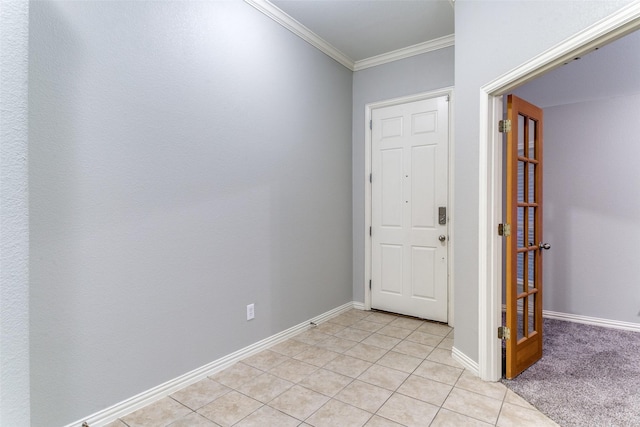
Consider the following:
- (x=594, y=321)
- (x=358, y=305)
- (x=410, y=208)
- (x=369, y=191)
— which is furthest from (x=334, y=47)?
(x=594, y=321)

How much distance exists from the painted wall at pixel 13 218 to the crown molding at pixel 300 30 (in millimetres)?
1753

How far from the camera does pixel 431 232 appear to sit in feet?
11.2

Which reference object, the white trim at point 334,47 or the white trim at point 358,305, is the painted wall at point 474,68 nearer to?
the white trim at point 334,47

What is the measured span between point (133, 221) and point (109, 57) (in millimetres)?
895

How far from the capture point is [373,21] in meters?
2.95

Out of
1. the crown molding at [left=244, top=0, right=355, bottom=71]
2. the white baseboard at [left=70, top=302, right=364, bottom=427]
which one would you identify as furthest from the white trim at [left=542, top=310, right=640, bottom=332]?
the crown molding at [left=244, top=0, right=355, bottom=71]

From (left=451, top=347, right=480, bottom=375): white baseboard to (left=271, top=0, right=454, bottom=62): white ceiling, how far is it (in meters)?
2.71

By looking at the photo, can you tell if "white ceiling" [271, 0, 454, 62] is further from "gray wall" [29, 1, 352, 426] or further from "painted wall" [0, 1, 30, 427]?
"painted wall" [0, 1, 30, 427]

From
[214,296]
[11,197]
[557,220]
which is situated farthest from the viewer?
[557,220]

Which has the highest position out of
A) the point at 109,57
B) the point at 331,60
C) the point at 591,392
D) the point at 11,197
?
the point at 331,60

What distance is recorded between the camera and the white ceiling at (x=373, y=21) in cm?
272

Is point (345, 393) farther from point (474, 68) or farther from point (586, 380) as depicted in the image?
point (474, 68)

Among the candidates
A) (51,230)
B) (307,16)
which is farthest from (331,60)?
(51,230)

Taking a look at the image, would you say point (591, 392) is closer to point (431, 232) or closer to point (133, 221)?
point (431, 232)
